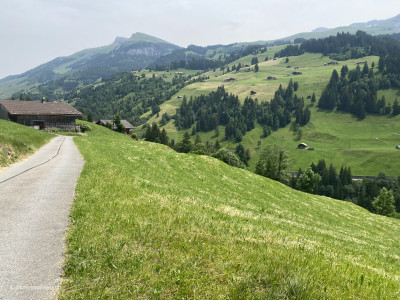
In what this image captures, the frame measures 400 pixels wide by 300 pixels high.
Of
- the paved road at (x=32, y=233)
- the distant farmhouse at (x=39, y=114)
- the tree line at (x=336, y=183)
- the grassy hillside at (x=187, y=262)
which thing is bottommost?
the tree line at (x=336, y=183)

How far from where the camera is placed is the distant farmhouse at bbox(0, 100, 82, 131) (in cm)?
7144

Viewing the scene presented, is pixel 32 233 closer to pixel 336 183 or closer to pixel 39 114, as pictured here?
pixel 39 114

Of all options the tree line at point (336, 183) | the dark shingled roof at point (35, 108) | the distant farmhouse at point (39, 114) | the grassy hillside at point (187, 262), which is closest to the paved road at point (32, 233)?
the grassy hillside at point (187, 262)

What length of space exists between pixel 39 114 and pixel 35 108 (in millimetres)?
3803

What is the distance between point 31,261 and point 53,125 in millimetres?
82341

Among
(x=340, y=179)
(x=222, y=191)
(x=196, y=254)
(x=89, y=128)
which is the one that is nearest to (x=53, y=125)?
(x=89, y=128)

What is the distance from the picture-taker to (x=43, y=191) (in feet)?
43.8

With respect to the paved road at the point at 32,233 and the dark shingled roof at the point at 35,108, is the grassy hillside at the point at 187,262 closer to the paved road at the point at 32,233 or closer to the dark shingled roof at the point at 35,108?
the paved road at the point at 32,233

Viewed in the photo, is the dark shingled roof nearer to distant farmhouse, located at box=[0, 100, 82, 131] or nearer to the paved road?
distant farmhouse, located at box=[0, 100, 82, 131]

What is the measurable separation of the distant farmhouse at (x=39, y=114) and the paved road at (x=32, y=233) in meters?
68.9

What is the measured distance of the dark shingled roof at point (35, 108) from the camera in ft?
234

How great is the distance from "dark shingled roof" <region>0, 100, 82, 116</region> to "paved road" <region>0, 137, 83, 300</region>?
6929cm

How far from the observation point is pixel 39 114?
239ft

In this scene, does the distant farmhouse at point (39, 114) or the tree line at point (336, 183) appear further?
the tree line at point (336, 183)
